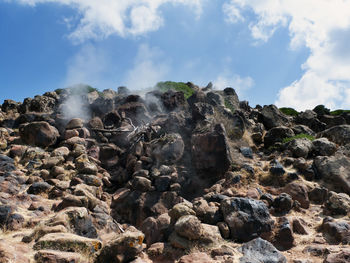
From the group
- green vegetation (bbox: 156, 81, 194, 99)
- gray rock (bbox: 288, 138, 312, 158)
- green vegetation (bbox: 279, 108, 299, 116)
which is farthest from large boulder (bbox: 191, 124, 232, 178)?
green vegetation (bbox: 279, 108, 299, 116)

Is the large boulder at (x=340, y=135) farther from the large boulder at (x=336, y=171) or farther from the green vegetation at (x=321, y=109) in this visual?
the green vegetation at (x=321, y=109)

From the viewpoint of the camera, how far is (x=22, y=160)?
1205 cm

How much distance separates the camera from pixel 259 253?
20.9 feet

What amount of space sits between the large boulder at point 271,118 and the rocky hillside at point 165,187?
0.22 m

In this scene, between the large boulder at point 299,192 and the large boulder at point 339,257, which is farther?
the large boulder at point 299,192

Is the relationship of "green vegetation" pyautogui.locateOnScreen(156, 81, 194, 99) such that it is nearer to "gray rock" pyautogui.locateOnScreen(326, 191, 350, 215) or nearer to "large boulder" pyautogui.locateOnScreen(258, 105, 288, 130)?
"large boulder" pyautogui.locateOnScreen(258, 105, 288, 130)

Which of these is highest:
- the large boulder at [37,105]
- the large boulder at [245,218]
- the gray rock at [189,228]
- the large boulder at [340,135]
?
the large boulder at [37,105]

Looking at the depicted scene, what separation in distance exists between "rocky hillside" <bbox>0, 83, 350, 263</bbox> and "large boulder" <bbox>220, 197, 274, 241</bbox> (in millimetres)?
29

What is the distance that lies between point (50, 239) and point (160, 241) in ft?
9.93

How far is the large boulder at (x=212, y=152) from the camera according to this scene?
39.0 ft

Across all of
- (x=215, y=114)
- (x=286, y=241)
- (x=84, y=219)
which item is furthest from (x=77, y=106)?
(x=286, y=241)

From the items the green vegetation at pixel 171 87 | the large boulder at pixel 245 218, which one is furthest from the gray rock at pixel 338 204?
the green vegetation at pixel 171 87

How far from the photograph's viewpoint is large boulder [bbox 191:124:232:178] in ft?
39.0

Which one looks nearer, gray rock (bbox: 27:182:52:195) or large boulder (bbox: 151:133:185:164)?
gray rock (bbox: 27:182:52:195)
